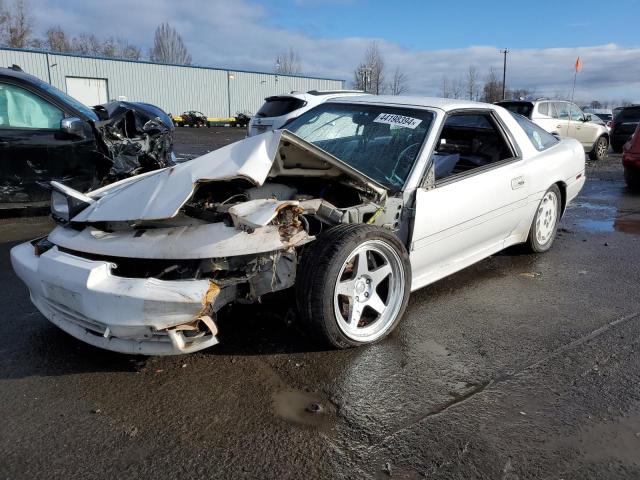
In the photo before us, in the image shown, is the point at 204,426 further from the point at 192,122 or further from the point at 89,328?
the point at 192,122

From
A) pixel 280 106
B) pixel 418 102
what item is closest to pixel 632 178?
pixel 418 102

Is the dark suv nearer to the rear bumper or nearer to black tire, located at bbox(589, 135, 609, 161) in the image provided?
black tire, located at bbox(589, 135, 609, 161)

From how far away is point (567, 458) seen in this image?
2.16 meters

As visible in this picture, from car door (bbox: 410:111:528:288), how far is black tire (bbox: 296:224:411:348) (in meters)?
0.62

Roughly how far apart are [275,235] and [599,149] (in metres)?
15.8

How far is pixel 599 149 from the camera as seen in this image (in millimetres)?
15672

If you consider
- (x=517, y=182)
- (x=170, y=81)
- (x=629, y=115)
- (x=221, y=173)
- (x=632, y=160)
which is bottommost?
(x=632, y=160)

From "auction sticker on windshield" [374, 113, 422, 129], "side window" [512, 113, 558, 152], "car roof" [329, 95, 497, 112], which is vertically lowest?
"side window" [512, 113, 558, 152]

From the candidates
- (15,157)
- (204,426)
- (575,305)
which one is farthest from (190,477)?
(15,157)

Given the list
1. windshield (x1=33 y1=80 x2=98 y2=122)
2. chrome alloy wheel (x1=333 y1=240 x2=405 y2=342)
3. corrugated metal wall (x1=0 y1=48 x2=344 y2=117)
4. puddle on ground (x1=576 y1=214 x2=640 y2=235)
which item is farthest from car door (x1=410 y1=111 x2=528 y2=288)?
corrugated metal wall (x1=0 y1=48 x2=344 y2=117)

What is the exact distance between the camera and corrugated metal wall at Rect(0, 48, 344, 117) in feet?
108

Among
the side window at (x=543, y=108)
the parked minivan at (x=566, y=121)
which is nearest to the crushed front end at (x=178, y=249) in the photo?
the parked minivan at (x=566, y=121)

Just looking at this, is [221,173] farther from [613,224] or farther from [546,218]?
[613,224]

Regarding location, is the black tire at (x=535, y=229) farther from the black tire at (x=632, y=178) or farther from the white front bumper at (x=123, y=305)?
the black tire at (x=632, y=178)
